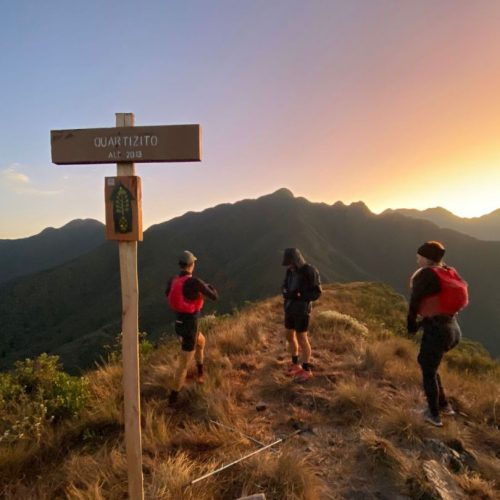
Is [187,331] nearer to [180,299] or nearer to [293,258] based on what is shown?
[180,299]

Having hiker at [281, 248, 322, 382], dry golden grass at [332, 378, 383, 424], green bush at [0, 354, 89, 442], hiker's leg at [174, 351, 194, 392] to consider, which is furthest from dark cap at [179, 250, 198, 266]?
dry golden grass at [332, 378, 383, 424]

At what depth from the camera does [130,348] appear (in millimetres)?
2824

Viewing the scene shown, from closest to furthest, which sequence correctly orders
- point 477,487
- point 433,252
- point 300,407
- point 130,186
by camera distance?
1. point 130,186
2. point 477,487
3. point 433,252
4. point 300,407

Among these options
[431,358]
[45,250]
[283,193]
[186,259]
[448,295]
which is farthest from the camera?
[45,250]

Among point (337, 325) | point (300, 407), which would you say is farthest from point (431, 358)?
point (337, 325)

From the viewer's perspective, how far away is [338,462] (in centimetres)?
367

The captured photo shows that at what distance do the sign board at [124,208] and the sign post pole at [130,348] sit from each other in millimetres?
72

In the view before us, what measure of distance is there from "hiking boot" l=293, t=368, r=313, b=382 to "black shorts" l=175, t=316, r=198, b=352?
1.81 metres

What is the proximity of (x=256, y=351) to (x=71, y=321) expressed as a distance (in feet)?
265

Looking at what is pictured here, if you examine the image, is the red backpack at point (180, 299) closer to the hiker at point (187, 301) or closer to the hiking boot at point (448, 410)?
the hiker at point (187, 301)

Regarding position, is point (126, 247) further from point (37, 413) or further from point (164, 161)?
point (37, 413)

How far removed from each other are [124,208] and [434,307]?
3591 mm

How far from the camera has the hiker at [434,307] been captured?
4.10 metres

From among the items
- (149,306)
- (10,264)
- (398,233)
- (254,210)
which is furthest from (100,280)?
(10,264)
